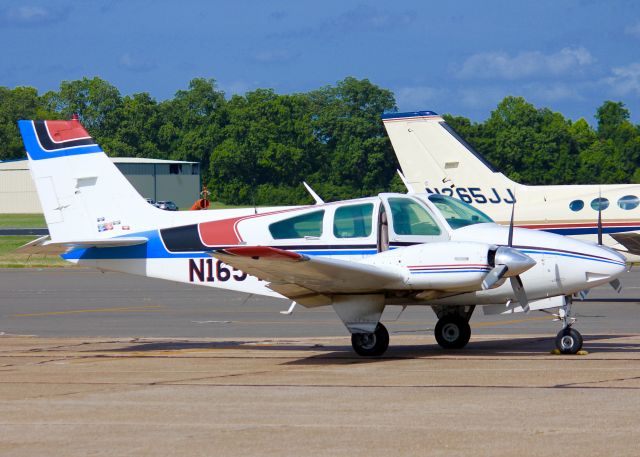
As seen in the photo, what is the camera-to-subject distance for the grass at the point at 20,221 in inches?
2833

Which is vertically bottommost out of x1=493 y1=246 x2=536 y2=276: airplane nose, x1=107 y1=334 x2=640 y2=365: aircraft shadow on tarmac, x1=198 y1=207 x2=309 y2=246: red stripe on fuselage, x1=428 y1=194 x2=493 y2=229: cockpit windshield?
x1=107 y1=334 x2=640 y2=365: aircraft shadow on tarmac

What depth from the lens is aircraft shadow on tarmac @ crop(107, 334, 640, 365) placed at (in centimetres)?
1373

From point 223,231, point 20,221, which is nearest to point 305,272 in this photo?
point 223,231

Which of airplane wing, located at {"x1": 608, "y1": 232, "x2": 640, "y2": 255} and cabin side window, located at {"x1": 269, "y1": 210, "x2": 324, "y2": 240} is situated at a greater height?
cabin side window, located at {"x1": 269, "y1": 210, "x2": 324, "y2": 240}

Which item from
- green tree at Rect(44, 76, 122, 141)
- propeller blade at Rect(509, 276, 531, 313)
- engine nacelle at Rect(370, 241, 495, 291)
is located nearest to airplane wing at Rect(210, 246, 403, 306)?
engine nacelle at Rect(370, 241, 495, 291)

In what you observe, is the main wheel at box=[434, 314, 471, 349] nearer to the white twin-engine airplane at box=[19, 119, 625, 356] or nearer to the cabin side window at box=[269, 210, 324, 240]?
the white twin-engine airplane at box=[19, 119, 625, 356]

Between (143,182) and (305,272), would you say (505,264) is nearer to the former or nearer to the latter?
(305,272)

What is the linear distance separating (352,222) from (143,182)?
88090 mm

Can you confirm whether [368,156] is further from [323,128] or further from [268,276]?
[268,276]

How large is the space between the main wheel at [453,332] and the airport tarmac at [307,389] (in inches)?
7.7

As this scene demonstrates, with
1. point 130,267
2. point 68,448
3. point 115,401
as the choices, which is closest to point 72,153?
point 130,267

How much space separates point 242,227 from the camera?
14547 mm

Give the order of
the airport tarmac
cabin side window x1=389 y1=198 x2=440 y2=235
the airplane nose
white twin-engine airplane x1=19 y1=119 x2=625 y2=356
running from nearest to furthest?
1. the airport tarmac
2. the airplane nose
3. white twin-engine airplane x1=19 y1=119 x2=625 y2=356
4. cabin side window x1=389 y1=198 x2=440 y2=235

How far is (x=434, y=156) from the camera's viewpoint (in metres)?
25.7
